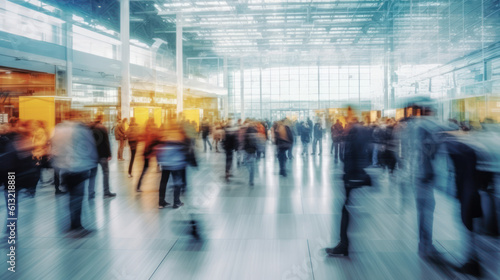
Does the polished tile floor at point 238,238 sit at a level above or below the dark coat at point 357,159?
below

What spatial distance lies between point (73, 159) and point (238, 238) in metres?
2.61

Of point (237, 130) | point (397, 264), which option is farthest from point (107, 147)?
→ point (397, 264)

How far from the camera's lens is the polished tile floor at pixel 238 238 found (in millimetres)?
3648

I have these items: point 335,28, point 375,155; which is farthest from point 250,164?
point 335,28

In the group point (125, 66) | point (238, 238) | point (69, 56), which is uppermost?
point (69, 56)

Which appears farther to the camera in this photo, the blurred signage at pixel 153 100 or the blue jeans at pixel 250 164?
the blurred signage at pixel 153 100

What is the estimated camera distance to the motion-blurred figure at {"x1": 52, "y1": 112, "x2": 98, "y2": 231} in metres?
5.02

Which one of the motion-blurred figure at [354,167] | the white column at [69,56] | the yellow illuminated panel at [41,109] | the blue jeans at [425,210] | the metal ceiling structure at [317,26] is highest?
the metal ceiling structure at [317,26]

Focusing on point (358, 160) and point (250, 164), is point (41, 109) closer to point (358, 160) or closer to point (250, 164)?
point (250, 164)

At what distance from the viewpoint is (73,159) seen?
16.5 ft

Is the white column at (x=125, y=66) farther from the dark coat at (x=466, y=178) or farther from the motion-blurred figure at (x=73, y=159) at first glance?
the dark coat at (x=466, y=178)

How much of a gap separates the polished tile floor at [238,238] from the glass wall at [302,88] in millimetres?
35091

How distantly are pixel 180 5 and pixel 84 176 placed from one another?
21610 millimetres

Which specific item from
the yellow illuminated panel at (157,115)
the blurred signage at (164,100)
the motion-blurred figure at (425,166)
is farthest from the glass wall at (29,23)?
the motion-blurred figure at (425,166)
